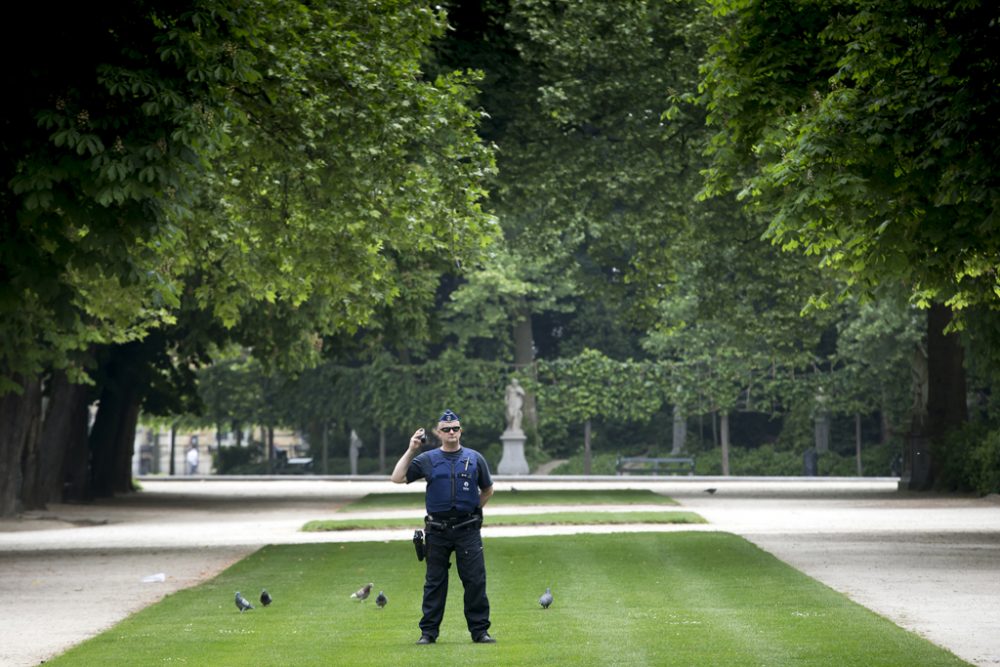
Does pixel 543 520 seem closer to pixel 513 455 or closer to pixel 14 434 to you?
pixel 14 434

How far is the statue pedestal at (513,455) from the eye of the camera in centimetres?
5834

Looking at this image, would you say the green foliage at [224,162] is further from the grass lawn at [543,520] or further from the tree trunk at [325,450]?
the tree trunk at [325,450]

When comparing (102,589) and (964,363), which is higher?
(964,363)

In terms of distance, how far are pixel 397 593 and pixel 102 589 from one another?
3554 millimetres

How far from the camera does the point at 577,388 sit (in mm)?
59281

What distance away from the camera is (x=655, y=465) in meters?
59.0

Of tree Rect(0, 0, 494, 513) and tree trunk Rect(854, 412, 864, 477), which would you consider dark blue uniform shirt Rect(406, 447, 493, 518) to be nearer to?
tree Rect(0, 0, 494, 513)

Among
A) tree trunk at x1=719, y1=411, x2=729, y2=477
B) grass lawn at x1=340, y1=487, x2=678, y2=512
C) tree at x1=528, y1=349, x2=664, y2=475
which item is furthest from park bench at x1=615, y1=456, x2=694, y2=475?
grass lawn at x1=340, y1=487, x2=678, y2=512

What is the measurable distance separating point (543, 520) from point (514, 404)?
30353 millimetres

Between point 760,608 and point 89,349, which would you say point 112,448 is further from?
point 760,608

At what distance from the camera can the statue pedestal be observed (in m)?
58.3

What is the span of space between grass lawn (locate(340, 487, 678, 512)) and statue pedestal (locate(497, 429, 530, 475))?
16.1 m

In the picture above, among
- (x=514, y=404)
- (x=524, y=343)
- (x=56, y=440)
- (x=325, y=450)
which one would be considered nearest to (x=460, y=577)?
(x=56, y=440)

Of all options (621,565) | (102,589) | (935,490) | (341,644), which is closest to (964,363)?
(935,490)
